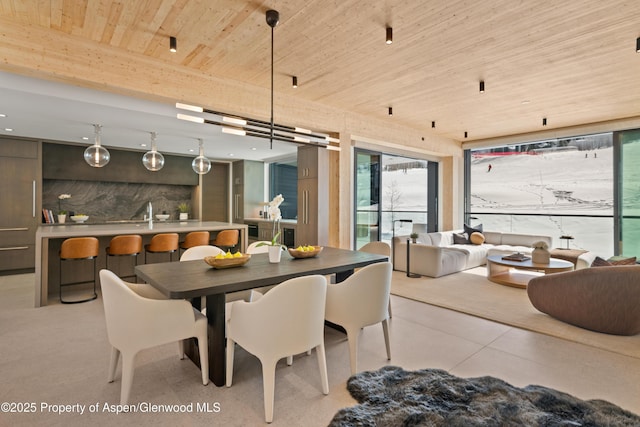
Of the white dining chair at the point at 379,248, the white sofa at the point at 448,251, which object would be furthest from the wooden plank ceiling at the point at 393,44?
the white sofa at the point at 448,251

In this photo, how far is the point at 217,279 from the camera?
7.59 ft

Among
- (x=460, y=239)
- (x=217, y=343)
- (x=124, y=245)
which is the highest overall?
(x=124, y=245)

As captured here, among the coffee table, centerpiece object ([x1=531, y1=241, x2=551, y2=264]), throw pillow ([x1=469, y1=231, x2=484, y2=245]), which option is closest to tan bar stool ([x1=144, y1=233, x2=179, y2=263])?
the coffee table

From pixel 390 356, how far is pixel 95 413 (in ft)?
6.77

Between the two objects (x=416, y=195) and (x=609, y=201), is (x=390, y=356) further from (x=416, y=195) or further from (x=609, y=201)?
(x=609, y=201)

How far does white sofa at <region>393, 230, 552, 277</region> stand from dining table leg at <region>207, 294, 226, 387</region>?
415cm

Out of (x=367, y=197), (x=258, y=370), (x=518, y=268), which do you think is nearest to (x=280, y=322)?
(x=258, y=370)

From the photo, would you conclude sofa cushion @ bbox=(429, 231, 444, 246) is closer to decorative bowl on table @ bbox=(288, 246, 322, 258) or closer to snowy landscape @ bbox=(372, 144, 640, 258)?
snowy landscape @ bbox=(372, 144, 640, 258)

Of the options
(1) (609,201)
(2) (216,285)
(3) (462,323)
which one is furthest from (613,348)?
(1) (609,201)

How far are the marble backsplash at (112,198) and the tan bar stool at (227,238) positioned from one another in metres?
3.73

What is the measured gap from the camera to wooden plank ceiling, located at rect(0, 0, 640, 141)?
2.80 metres

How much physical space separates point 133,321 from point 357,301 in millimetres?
1502

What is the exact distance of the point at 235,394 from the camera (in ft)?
7.23

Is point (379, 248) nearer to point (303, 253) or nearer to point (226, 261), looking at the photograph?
point (303, 253)
